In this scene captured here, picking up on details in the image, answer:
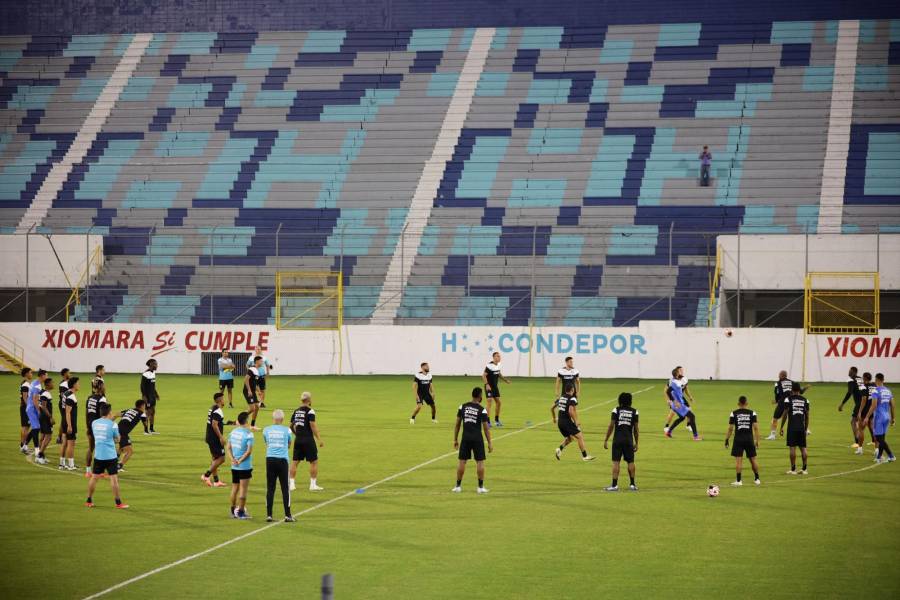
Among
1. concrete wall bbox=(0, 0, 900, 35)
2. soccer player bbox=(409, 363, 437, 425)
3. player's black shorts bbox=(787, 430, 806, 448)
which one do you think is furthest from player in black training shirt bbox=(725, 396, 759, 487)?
concrete wall bbox=(0, 0, 900, 35)

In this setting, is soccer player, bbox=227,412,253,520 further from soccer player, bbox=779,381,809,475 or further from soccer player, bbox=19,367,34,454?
soccer player, bbox=779,381,809,475

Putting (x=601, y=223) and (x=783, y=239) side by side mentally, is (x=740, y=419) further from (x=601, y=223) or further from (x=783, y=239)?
(x=601, y=223)

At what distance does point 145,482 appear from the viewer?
24.0 m

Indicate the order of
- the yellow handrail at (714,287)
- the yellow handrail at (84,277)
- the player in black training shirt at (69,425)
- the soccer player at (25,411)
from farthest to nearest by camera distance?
the yellow handrail at (84,277) → the yellow handrail at (714,287) → the soccer player at (25,411) → the player in black training shirt at (69,425)

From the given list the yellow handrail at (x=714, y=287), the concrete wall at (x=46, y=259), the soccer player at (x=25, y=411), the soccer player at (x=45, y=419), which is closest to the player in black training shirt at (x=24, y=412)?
the soccer player at (x=25, y=411)

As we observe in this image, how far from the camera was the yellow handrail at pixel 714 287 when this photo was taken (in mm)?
51656

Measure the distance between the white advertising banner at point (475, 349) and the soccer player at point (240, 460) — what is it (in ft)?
97.8

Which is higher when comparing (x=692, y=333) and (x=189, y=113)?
(x=189, y=113)

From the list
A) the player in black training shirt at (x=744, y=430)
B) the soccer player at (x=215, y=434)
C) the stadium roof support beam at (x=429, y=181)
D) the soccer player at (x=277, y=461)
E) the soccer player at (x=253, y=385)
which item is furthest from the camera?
the stadium roof support beam at (x=429, y=181)

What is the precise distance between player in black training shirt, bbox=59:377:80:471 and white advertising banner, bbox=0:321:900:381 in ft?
76.9

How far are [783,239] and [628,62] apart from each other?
19.5 meters

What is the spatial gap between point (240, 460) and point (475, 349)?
32.0m

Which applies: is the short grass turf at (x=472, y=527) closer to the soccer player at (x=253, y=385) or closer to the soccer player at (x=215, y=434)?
the soccer player at (x=215, y=434)

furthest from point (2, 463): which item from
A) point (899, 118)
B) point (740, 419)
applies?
point (899, 118)
